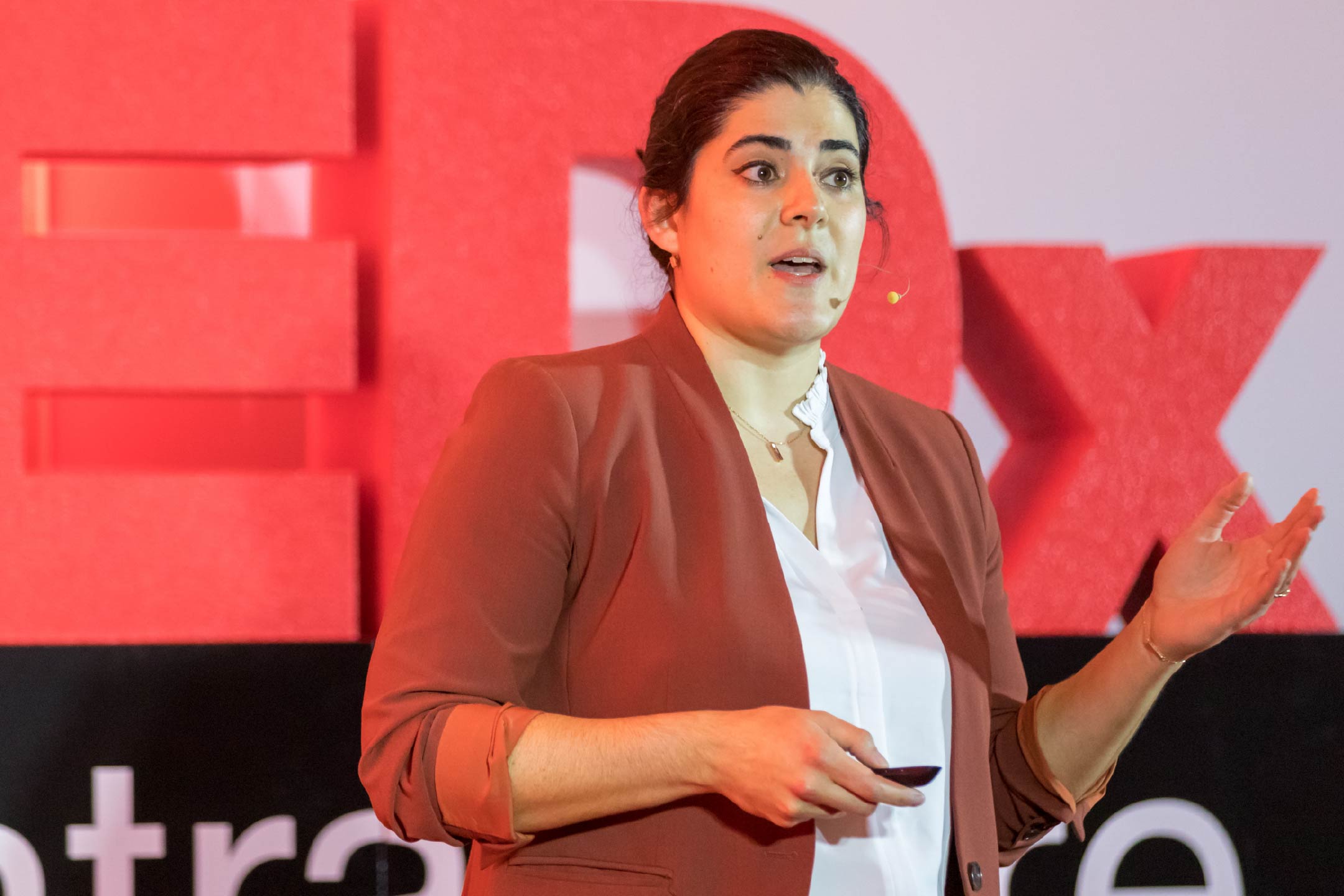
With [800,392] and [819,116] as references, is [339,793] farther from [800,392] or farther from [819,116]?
[819,116]

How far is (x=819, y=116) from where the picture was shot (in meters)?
1.28

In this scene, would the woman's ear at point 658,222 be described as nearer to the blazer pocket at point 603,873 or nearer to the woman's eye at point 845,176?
the woman's eye at point 845,176

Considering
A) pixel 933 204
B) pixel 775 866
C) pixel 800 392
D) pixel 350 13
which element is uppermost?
pixel 350 13

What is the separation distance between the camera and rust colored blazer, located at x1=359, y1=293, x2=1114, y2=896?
3.41ft

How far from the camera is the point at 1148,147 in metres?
2.98

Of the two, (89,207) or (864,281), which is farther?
(89,207)

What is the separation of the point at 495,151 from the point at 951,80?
1.11m

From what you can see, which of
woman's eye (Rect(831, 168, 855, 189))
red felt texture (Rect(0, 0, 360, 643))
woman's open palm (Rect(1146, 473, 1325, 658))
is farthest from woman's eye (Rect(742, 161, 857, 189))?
red felt texture (Rect(0, 0, 360, 643))

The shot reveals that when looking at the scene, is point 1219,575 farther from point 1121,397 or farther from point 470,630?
point 1121,397

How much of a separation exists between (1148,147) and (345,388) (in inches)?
71.0

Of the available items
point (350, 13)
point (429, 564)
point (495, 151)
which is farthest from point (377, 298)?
point (429, 564)

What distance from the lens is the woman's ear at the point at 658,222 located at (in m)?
1.33

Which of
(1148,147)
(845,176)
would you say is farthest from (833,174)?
(1148,147)

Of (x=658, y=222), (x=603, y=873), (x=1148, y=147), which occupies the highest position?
(x=1148, y=147)
